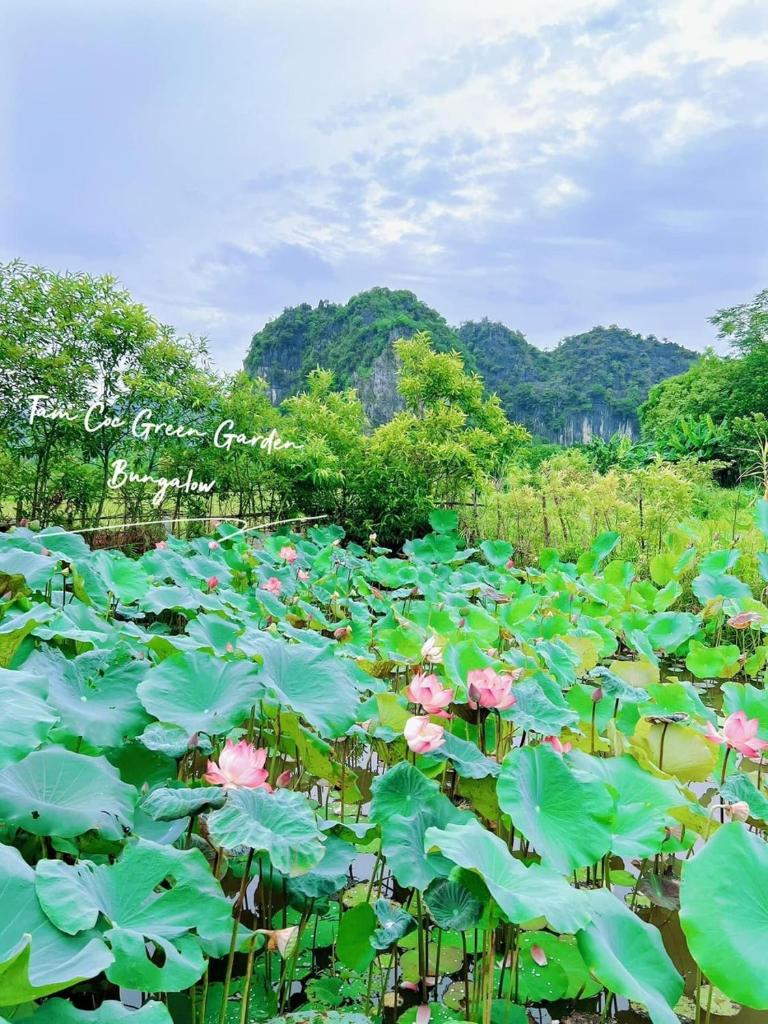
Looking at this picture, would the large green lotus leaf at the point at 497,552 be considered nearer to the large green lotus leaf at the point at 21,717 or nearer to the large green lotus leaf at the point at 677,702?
the large green lotus leaf at the point at 677,702

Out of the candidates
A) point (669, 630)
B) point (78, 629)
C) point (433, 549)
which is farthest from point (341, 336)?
point (78, 629)

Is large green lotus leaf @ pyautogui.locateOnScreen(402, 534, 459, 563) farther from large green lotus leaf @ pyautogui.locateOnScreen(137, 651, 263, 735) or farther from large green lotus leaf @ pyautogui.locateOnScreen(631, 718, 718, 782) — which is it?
large green lotus leaf @ pyautogui.locateOnScreen(137, 651, 263, 735)

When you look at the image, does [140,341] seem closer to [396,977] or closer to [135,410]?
[135,410]

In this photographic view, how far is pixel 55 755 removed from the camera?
90 cm

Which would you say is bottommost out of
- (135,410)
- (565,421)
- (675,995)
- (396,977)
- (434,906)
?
(396,977)

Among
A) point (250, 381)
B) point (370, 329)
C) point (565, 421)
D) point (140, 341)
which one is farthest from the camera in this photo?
point (565, 421)

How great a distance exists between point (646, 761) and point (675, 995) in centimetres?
62

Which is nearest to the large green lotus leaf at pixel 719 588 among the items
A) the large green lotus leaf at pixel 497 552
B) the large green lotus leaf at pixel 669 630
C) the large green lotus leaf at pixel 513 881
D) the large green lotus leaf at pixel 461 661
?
the large green lotus leaf at pixel 669 630

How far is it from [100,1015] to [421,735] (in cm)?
53

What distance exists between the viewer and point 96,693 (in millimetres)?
1182

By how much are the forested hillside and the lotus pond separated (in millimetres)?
25132

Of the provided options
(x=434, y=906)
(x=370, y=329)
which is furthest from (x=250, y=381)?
(x=370, y=329)

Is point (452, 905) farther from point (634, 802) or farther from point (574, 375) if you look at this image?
point (574, 375)

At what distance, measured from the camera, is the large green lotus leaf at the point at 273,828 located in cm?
73
